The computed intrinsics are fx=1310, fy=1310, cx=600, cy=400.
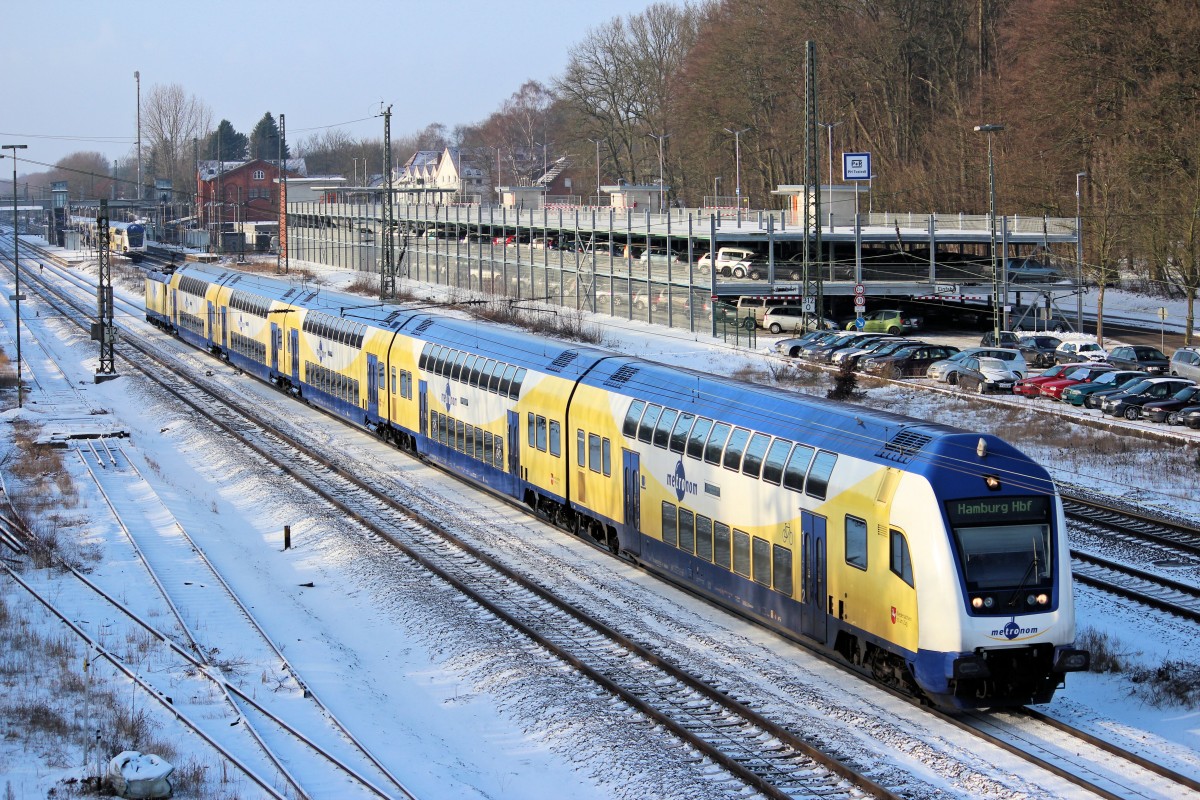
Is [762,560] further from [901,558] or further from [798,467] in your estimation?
[901,558]

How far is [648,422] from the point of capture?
2056 cm

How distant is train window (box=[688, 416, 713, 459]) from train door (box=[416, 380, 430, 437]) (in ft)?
41.5

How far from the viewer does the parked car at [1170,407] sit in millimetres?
36422

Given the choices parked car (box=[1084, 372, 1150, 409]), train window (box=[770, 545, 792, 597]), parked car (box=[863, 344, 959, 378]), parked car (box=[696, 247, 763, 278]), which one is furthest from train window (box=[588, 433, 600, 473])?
parked car (box=[696, 247, 763, 278])

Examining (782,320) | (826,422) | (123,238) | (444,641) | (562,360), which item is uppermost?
(123,238)

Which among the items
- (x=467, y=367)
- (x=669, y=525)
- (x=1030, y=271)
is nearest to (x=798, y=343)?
(x=1030, y=271)

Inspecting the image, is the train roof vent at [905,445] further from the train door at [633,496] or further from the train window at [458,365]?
the train window at [458,365]

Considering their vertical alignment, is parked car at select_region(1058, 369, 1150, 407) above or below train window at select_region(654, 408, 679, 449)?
below

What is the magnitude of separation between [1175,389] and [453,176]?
13979 centimetres

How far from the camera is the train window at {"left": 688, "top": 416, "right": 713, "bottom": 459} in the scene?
61.9ft

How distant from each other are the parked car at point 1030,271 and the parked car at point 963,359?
60.5 ft

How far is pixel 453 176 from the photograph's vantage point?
170 m

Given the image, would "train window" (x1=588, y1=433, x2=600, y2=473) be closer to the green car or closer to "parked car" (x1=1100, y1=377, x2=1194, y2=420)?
"parked car" (x1=1100, y1=377, x2=1194, y2=420)

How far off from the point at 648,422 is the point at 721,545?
2.89 meters
